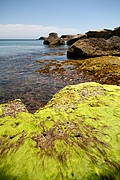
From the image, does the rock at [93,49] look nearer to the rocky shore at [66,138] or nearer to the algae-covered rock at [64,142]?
the rocky shore at [66,138]

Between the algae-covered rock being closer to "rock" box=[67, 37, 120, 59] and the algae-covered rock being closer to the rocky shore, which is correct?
the rocky shore

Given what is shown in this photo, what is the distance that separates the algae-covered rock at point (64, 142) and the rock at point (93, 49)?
19.3 metres

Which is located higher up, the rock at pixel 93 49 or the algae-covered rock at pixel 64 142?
the algae-covered rock at pixel 64 142

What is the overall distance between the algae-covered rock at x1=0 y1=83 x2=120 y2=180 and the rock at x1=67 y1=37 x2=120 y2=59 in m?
19.3

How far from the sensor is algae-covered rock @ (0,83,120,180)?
4.60 meters

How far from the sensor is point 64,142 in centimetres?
537

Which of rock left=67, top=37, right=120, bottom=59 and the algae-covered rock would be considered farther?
rock left=67, top=37, right=120, bottom=59

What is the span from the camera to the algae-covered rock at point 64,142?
4.60m

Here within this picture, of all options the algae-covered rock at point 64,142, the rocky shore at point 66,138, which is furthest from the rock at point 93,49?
the algae-covered rock at point 64,142

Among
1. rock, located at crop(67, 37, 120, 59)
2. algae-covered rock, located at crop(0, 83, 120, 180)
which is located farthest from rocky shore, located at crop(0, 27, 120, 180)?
rock, located at crop(67, 37, 120, 59)

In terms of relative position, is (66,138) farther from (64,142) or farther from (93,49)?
(93,49)

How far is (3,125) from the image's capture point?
667 centimetres

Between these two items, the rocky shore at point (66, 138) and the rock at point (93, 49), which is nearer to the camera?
the rocky shore at point (66, 138)

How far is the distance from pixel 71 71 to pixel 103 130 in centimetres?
1397
